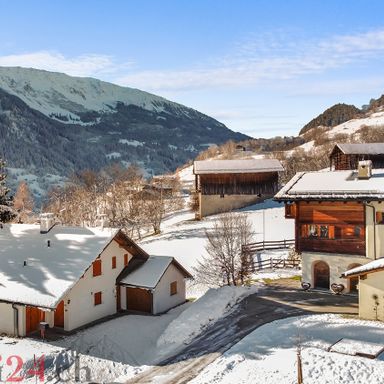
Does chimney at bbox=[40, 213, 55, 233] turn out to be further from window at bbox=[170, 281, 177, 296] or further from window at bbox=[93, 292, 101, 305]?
window at bbox=[170, 281, 177, 296]

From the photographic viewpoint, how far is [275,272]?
4216 cm

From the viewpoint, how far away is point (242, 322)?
29.6m

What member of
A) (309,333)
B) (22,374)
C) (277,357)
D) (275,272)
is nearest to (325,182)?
(275,272)

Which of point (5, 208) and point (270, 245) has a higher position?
point (5, 208)

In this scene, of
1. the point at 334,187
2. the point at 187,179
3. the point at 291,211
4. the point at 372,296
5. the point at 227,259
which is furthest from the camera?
the point at 187,179

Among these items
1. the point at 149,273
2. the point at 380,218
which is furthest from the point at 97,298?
the point at 380,218

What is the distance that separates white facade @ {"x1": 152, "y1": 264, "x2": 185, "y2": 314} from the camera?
34656mm

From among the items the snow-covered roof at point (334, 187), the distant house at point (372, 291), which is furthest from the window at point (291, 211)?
the distant house at point (372, 291)

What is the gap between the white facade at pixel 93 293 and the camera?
101 ft

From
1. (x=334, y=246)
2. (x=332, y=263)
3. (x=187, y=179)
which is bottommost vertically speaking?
(x=332, y=263)

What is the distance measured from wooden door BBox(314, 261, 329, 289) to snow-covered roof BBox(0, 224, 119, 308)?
14739mm

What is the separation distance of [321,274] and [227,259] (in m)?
7.23

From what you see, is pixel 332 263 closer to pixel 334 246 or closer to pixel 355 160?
pixel 334 246

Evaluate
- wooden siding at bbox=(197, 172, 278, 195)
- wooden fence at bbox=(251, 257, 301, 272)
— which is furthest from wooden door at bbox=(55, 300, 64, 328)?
wooden siding at bbox=(197, 172, 278, 195)
